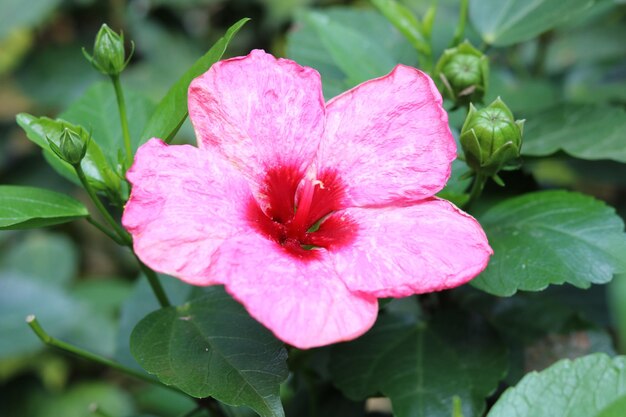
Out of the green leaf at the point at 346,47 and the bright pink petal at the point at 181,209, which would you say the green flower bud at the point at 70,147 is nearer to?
the bright pink petal at the point at 181,209

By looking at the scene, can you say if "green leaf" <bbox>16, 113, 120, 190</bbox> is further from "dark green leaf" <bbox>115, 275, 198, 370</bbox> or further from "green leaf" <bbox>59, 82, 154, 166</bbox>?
"dark green leaf" <bbox>115, 275, 198, 370</bbox>

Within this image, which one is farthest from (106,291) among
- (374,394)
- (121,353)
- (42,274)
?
(374,394)

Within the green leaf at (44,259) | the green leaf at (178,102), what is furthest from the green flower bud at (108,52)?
the green leaf at (44,259)

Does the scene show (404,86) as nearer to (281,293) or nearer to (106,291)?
(281,293)

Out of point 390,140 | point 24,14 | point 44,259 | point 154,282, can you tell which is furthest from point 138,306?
point 24,14

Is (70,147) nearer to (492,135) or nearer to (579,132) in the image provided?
(492,135)

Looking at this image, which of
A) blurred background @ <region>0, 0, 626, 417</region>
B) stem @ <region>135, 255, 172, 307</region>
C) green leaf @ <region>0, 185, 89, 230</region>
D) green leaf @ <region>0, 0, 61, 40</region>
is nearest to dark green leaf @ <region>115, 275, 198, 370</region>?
blurred background @ <region>0, 0, 626, 417</region>
